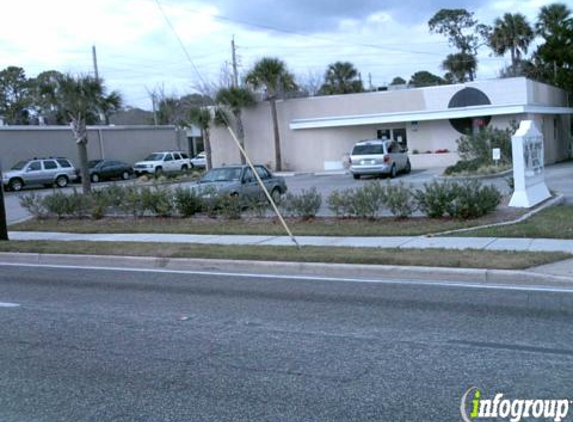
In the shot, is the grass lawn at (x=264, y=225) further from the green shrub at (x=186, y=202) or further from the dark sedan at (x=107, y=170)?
the dark sedan at (x=107, y=170)

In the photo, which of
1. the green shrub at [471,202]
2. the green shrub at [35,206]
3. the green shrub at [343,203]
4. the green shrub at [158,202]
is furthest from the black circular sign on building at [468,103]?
the green shrub at [35,206]

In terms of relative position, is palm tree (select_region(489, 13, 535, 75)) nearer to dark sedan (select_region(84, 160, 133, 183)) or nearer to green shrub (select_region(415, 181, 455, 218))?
dark sedan (select_region(84, 160, 133, 183))

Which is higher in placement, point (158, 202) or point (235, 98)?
point (235, 98)

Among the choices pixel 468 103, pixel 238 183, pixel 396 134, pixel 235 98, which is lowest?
pixel 238 183

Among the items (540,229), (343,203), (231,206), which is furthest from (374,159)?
(540,229)

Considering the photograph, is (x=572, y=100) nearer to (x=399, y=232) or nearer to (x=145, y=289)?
(x=399, y=232)

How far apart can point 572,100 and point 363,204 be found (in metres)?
36.5

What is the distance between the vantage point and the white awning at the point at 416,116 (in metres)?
33.8

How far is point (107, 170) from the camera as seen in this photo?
43375 millimetres

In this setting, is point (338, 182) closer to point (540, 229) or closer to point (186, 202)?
point (186, 202)

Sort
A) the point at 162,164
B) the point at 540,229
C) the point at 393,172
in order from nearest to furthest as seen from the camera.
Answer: the point at 540,229
the point at 393,172
the point at 162,164

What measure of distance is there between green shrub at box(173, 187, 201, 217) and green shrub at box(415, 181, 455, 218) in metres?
6.12

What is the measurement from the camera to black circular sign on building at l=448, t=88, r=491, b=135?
3503cm

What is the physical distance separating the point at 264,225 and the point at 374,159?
1507 cm
